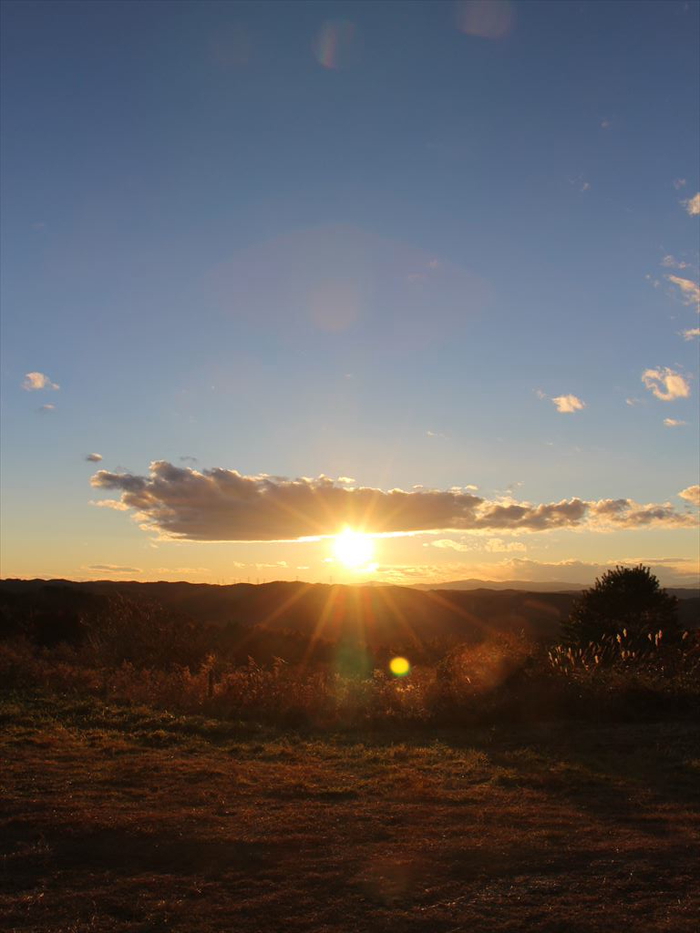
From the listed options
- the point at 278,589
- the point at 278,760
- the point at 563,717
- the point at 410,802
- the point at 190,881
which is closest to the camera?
the point at 190,881

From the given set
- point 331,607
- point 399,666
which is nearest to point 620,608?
point 399,666

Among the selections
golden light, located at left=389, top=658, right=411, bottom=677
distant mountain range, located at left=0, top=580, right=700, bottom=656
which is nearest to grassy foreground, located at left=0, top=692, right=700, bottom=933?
golden light, located at left=389, top=658, right=411, bottom=677

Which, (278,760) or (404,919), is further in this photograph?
(278,760)

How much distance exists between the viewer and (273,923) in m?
4.82

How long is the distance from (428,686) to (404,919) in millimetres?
8218

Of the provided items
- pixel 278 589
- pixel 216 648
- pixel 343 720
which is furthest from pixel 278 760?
pixel 278 589

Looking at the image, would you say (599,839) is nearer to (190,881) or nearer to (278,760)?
(190,881)

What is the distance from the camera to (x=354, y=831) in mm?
6785

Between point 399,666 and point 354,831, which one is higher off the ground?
point 354,831

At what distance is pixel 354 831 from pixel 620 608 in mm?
13749

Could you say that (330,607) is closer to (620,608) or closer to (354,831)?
(620,608)

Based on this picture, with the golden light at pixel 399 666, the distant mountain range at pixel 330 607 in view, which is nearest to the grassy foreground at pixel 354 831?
the golden light at pixel 399 666

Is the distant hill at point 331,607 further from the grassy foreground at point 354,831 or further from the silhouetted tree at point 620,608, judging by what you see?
the grassy foreground at point 354,831

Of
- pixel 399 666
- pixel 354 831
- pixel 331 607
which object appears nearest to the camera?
pixel 354 831
